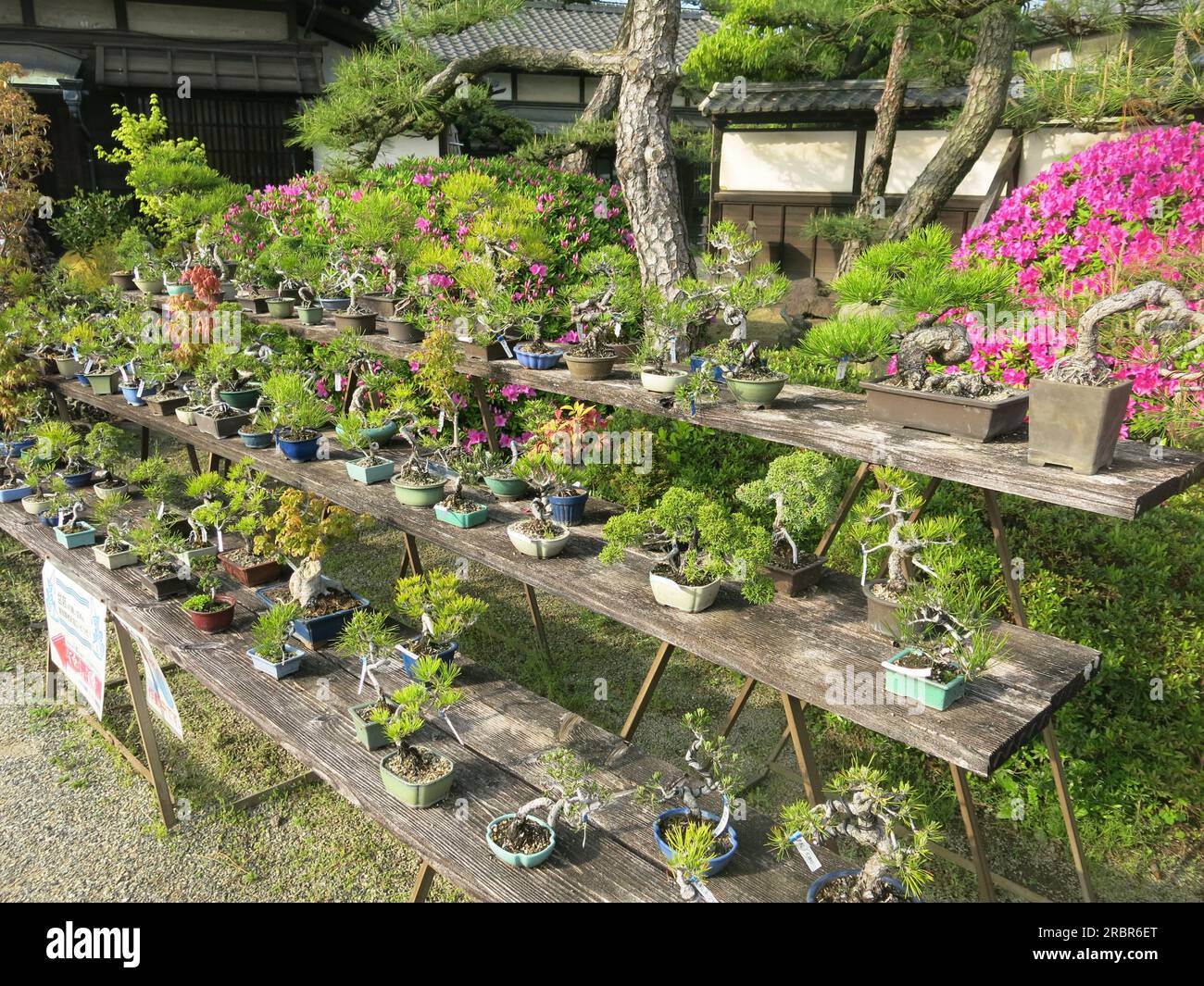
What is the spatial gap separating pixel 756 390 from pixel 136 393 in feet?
13.0

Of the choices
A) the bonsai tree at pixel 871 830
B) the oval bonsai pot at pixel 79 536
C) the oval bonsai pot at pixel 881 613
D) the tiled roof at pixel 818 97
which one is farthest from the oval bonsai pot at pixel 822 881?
the tiled roof at pixel 818 97

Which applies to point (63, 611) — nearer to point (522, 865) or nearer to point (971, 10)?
point (522, 865)

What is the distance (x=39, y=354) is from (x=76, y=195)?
21.6 ft

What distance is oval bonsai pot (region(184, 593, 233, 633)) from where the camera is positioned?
358cm

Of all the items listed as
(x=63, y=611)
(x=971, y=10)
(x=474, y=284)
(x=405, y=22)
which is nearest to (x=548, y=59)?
(x=405, y=22)

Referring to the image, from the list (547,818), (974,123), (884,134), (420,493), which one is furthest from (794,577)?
(884,134)

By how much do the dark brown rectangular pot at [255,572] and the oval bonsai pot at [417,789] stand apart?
5.41ft

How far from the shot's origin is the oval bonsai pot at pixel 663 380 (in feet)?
12.0

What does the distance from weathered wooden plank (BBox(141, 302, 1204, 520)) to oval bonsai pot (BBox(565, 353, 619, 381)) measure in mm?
56

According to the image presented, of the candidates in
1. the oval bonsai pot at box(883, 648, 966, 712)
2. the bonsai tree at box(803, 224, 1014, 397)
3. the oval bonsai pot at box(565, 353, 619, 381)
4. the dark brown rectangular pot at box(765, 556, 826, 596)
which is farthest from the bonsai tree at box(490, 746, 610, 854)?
the oval bonsai pot at box(565, 353, 619, 381)

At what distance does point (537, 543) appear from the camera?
3352mm

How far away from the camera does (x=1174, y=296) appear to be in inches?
98.0

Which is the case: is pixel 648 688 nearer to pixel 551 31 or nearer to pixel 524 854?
pixel 524 854

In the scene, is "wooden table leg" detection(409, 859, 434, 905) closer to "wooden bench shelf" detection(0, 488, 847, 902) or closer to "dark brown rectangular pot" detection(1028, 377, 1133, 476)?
"wooden bench shelf" detection(0, 488, 847, 902)
